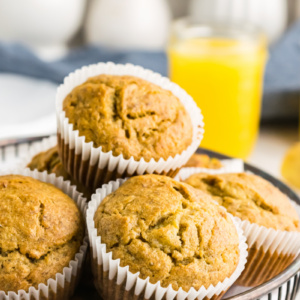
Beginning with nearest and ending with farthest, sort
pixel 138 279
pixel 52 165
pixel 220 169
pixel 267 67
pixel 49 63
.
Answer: pixel 138 279
pixel 52 165
pixel 220 169
pixel 49 63
pixel 267 67

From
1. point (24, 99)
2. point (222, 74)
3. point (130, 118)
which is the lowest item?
point (24, 99)

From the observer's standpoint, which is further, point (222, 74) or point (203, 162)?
point (222, 74)

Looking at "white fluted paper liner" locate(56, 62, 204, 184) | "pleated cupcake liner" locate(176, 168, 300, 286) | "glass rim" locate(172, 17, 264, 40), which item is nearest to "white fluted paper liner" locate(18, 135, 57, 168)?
"white fluted paper liner" locate(56, 62, 204, 184)

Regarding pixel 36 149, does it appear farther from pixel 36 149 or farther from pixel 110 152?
pixel 110 152

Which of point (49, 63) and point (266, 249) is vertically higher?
point (266, 249)

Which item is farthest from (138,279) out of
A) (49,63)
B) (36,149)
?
(49,63)

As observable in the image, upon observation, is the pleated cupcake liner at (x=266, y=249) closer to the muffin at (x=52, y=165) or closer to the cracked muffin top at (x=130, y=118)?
the cracked muffin top at (x=130, y=118)

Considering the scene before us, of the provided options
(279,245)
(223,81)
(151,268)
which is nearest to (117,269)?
(151,268)

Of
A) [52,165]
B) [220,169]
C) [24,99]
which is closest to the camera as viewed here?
[52,165]
